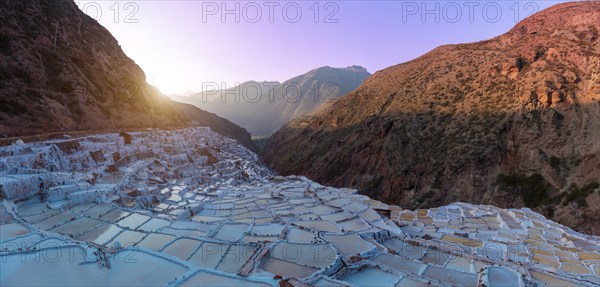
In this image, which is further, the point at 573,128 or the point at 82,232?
the point at 573,128

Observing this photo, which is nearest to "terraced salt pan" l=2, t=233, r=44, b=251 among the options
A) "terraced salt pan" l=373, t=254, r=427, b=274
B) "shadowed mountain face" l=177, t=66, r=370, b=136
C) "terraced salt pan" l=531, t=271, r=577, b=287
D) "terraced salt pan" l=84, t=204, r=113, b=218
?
"terraced salt pan" l=84, t=204, r=113, b=218

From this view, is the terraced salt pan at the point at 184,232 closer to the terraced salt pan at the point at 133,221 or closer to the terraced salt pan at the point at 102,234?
the terraced salt pan at the point at 133,221

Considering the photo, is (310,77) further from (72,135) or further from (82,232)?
(82,232)

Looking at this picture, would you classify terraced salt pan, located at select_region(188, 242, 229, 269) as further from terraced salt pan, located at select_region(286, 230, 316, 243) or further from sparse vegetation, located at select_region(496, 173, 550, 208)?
sparse vegetation, located at select_region(496, 173, 550, 208)

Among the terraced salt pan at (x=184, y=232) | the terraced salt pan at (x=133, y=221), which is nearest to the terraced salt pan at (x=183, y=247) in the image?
the terraced salt pan at (x=184, y=232)

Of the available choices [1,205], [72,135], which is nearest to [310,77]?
[72,135]

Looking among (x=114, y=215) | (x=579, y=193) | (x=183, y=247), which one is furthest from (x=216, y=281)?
(x=579, y=193)
